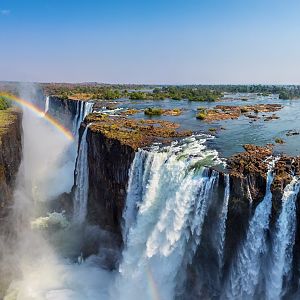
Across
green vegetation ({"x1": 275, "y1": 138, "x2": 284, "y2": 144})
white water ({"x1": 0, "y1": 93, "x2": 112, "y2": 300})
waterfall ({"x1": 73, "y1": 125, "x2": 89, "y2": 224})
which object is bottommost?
white water ({"x1": 0, "y1": 93, "x2": 112, "y2": 300})

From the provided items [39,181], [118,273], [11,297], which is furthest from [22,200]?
[118,273]

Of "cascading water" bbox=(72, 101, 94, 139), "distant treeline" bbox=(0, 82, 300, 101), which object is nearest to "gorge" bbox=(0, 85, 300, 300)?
"cascading water" bbox=(72, 101, 94, 139)

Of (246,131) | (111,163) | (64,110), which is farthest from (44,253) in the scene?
(64,110)

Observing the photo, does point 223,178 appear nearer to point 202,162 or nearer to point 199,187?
point 199,187

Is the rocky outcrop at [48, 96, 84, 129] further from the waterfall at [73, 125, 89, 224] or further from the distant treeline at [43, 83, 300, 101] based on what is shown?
the waterfall at [73, 125, 89, 224]

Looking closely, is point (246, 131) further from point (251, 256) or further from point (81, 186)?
point (251, 256)

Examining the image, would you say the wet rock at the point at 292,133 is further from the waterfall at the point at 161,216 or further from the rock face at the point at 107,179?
the rock face at the point at 107,179
